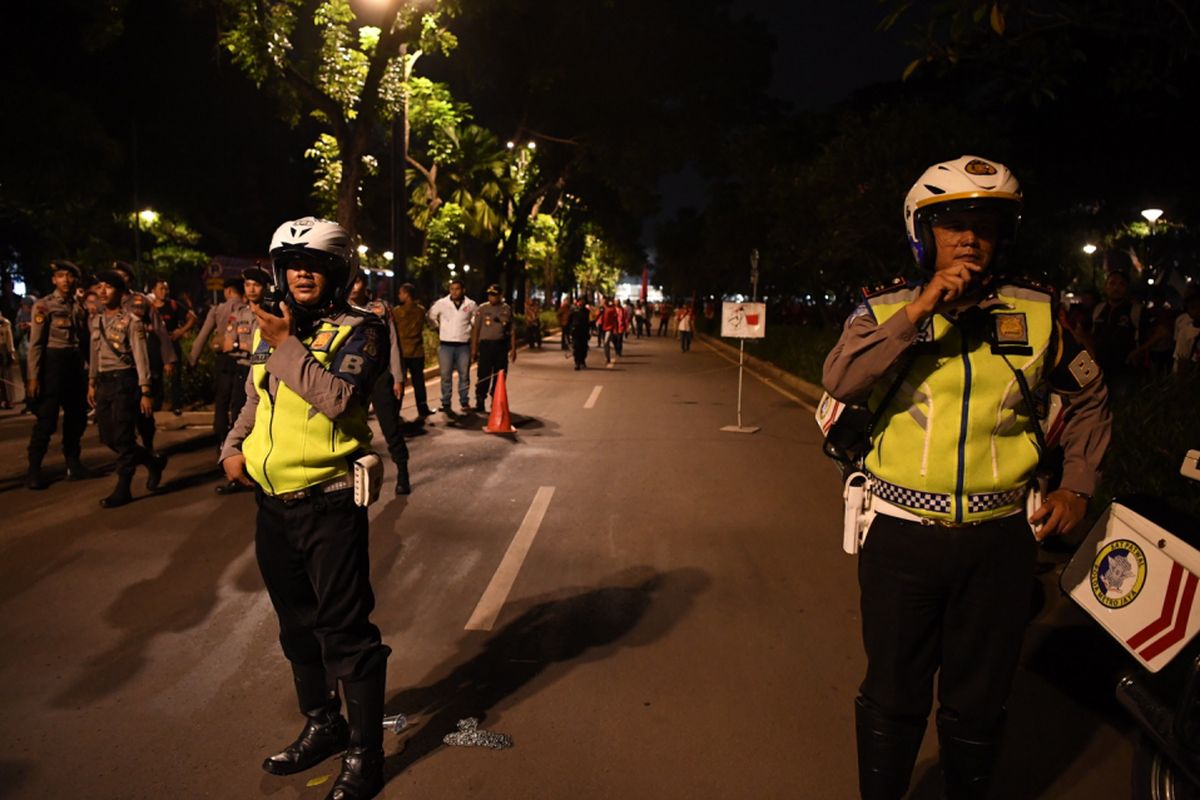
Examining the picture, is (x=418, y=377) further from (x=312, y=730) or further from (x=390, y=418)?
(x=312, y=730)

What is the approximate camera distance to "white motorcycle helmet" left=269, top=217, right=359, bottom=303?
316cm

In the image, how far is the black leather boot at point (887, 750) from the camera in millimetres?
2604

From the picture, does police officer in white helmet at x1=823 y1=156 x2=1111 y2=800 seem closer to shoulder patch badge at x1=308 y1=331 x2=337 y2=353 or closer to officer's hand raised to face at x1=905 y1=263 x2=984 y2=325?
officer's hand raised to face at x1=905 y1=263 x2=984 y2=325

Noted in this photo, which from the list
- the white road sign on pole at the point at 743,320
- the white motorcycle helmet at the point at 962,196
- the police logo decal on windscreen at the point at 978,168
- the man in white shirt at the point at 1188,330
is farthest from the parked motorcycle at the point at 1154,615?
the white road sign on pole at the point at 743,320

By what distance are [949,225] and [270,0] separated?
1634cm

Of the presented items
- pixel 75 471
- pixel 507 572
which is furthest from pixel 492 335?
pixel 507 572

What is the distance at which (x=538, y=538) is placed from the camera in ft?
22.1

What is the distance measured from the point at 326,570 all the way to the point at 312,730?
77cm

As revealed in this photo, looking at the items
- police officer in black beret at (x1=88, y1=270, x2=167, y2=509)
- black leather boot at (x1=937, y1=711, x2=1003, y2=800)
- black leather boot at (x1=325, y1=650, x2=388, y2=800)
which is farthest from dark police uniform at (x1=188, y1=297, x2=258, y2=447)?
black leather boot at (x1=937, y1=711, x2=1003, y2=800)

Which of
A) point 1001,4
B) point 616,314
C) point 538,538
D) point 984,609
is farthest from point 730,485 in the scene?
point 616,314

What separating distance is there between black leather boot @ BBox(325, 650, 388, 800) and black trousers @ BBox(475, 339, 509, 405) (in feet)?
32.9

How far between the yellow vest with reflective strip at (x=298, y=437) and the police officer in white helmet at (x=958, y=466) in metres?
1.76

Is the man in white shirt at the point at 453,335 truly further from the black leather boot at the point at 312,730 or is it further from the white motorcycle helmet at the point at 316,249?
the black leather boot at the point at 312,730

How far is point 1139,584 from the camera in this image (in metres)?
2.68
